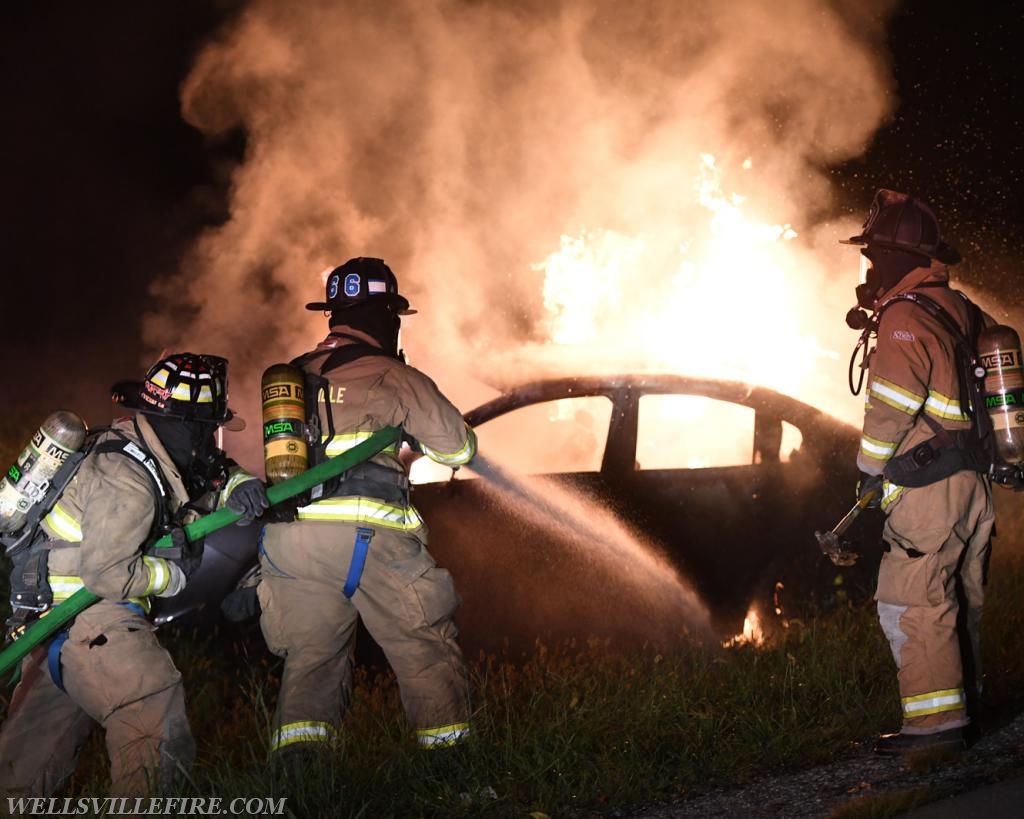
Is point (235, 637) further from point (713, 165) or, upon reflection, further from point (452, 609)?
point (713, 165)

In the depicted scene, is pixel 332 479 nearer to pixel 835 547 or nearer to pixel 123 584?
pixel 123 584

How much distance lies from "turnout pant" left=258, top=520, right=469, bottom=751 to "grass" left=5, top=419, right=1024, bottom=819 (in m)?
0.14

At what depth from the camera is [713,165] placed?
9555mm

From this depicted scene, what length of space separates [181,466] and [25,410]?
7.92 metres

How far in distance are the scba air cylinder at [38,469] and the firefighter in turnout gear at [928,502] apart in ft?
8.69

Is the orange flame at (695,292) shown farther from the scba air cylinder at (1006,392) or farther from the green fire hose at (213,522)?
the green fire hose at (213,522)

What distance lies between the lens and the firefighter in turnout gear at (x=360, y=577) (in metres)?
4.18

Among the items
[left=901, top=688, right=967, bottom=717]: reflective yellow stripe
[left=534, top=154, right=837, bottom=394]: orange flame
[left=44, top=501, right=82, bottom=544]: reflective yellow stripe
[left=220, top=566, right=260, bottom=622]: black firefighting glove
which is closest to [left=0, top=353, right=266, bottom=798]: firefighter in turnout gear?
[left=44, top=501, right=82, bottom=544]: reflective yellow stripe

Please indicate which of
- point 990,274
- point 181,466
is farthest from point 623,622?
point 990,274

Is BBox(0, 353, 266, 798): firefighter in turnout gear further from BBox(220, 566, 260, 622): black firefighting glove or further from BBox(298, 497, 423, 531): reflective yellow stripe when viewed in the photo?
BBox(220, 566, 260, 622): black firefighting glove

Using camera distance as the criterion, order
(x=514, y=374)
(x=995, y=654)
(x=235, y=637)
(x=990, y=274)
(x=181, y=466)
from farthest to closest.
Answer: (x=990, y=274) → (x=514, y=374) → (x=235, y=637) → (x=995, y=654) → (x=181, y=466)

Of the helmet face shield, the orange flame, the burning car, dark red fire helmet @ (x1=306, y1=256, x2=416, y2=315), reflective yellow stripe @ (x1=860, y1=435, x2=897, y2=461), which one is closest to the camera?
the helmet face shield

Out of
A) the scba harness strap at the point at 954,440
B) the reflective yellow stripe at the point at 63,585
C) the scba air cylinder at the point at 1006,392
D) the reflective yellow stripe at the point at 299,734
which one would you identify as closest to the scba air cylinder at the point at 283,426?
the reflective yellow stripe at the point at 63,585

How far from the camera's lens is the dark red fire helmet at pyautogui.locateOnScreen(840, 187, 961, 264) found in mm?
4559
